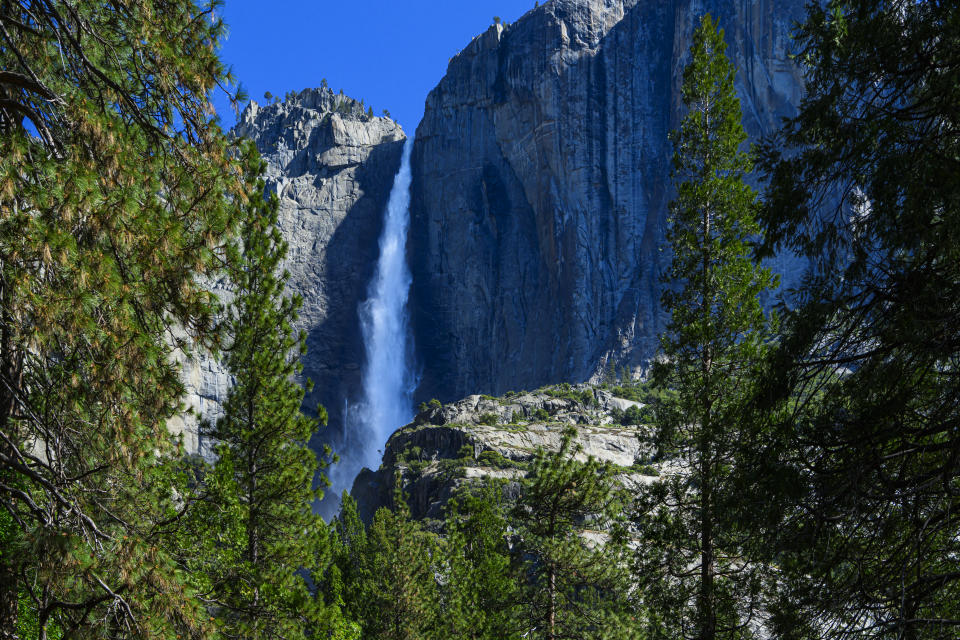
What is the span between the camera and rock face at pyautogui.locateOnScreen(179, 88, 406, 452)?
88250mm

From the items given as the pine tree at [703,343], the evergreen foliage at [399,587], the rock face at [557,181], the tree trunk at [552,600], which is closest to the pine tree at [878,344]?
the pine tree at [703,343]

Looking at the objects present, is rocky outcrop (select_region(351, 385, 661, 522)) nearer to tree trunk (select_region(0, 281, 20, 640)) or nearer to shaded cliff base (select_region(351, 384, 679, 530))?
shaded cliff base (select_region(351, 384, 679, 530))

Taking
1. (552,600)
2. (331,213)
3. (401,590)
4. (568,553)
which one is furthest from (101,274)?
(331,213)

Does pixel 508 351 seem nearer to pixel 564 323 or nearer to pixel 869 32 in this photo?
pixel 564 323

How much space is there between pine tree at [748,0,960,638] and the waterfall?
7732cm

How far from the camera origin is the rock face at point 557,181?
260 ft

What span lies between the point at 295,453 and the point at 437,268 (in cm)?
8072

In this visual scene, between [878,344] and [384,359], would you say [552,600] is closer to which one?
[878,344]

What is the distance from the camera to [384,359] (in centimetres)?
8919

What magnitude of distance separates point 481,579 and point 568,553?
5394 millimetres

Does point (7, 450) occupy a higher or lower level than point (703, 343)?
lower

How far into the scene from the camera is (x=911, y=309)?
552 centimetres

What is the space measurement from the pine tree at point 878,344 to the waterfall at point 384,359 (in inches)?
3044

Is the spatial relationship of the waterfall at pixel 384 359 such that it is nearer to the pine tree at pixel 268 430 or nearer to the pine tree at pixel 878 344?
the pine tree at pixel 268 430
